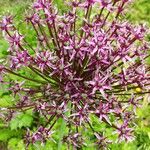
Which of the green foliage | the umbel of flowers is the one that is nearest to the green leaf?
the green foliage

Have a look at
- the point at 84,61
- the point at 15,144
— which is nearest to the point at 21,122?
the point at 15,144

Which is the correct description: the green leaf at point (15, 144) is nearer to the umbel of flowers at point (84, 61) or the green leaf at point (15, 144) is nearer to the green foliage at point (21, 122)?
the green foliage at point (21, 122)

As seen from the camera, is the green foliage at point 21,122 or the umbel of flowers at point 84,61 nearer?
the umbel of flowers at point 84,61

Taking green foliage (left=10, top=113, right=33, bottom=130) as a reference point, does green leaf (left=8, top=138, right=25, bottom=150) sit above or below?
below

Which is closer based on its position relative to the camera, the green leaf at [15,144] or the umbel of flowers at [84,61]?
the umbel of flowers at [84,61]

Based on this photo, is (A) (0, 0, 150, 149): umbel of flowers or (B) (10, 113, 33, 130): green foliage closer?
(A) (0, 0, 150, 149): umbel of flowers

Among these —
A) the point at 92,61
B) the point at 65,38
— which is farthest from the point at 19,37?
the point at 92,61

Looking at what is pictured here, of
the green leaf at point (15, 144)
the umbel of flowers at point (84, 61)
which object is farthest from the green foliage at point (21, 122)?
the umbel of flowers at point (84, 61)

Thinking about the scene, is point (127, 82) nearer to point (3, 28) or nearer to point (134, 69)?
point (134, 69)

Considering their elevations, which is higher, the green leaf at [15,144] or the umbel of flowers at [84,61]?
the umbel of flowers at [84,61]

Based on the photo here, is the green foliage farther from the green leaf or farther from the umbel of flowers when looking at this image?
the umbel of flowers

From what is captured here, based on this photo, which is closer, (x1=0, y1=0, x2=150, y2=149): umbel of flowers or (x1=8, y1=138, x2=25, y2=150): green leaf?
(x1=0, y1=0, x2=150, y2=149): umbel of flowers
